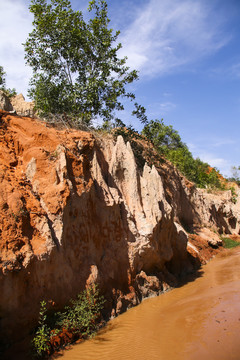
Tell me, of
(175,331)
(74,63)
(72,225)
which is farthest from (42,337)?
(74,63)

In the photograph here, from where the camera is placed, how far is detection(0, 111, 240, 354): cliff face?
5230 millimetres

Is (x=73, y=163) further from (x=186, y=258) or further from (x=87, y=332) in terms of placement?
(x=186, y=258)

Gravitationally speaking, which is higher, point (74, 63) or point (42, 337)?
point (74, 63)

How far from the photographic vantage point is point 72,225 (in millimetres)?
6594

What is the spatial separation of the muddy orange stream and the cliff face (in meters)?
0.67

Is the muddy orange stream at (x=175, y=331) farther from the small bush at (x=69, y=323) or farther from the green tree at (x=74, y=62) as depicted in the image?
the green tree at (x=74, y=62)

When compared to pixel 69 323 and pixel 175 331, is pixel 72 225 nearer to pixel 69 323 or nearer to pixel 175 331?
pixel 69 323

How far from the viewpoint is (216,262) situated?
13328 mm

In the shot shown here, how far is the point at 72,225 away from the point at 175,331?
306cm

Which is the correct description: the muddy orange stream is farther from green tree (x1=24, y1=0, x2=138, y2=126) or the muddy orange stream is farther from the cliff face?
green tree (x1=24, y1=0, x2=138, y2=126)

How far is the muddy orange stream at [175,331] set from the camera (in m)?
4.91

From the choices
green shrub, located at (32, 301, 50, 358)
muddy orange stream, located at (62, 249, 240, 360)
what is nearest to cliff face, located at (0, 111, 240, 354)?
green shrub, located at (32, 301, 50, 358)

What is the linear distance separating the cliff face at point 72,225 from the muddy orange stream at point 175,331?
2.20 feet

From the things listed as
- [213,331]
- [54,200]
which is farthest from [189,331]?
[54,200]
